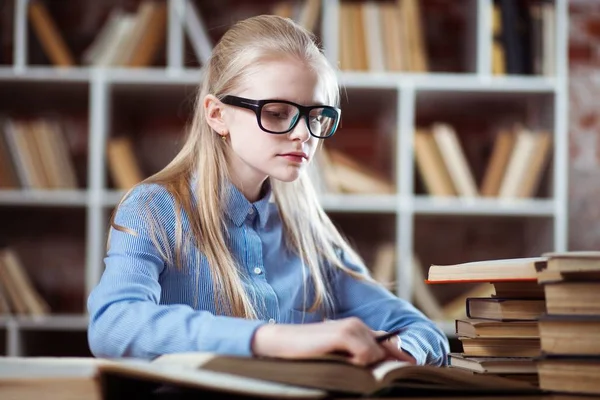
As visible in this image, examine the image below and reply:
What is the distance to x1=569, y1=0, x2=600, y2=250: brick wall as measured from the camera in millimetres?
3199

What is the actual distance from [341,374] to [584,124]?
2693mm

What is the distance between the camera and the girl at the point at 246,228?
110cm

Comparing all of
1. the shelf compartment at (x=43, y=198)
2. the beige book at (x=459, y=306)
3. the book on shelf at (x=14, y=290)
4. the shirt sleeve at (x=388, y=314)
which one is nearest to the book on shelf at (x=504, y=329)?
the shirt sleeve at (x=388, y=314)

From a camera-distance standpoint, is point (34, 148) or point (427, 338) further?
point (34, 148)

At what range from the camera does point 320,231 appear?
1526 mm

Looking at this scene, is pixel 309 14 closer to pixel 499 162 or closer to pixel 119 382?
pixel 499 162

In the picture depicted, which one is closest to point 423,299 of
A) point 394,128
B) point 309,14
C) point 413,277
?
point 413,277

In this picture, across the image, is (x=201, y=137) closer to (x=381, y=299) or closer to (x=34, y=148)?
(x=381, y=299)

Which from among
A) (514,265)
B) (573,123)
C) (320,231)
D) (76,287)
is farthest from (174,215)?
(573,123)

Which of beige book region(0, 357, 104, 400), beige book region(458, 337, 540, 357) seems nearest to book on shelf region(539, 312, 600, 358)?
beige book region(458, 337, 540, 357)

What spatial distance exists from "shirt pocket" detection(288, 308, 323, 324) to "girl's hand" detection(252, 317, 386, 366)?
57cm

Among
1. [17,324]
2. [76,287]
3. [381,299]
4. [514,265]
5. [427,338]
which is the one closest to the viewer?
[514,265]

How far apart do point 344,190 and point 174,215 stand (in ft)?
5.25

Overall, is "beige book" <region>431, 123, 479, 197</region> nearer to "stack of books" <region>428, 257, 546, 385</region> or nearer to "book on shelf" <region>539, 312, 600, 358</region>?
"stack of books" <region>428, 257, 546, 385</region>
